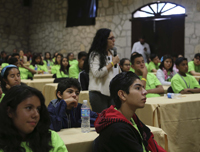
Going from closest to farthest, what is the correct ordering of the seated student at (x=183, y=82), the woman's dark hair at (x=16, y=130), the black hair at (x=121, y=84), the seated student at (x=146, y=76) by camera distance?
the woman's dark hair at (x=16, y=130)
the black hair at (x=121, y=84)
the seated student at (x=146, y=76)
the seated student at (x=183, y=82)

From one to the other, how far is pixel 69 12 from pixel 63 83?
12.1m

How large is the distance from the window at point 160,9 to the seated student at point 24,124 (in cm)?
1014

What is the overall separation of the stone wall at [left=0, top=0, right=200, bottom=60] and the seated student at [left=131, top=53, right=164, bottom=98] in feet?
21.3

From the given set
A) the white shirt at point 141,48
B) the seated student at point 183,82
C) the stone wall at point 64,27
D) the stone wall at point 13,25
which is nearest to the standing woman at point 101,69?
the seated student at point 183,82

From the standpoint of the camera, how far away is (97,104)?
312cm

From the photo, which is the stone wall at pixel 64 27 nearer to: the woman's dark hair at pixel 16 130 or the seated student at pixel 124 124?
the seated student at pixel 124 124

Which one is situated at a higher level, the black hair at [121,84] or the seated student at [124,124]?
the black hair at [121,84]

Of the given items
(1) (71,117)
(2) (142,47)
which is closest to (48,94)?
(1) (71,117)

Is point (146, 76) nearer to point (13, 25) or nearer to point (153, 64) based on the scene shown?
point (153, 64)

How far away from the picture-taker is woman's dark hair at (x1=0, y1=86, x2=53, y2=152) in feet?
5.17

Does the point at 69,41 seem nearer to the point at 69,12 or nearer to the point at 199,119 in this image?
the point at 69,12

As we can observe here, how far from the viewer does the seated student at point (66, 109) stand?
2.52 m

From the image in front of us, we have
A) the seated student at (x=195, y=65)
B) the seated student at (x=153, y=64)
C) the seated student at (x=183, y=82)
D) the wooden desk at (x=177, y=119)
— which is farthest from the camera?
the seated student at (x=153, y=64)

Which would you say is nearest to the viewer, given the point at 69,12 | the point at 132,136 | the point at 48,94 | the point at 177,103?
the point at 132,136
